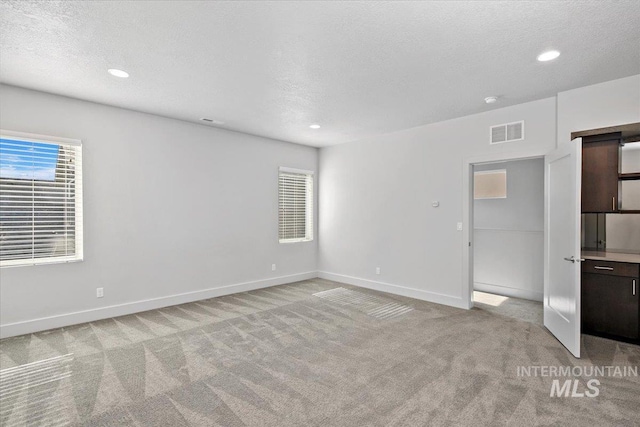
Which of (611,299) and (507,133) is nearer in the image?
(611,299)

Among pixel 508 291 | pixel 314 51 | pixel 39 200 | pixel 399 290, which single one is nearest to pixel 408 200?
pixel 399 290

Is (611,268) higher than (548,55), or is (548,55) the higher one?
(548,55)

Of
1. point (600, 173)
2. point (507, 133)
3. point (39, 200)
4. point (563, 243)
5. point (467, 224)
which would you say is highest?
point (507, 133)

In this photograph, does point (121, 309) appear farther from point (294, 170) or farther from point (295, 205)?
point (294, 170)

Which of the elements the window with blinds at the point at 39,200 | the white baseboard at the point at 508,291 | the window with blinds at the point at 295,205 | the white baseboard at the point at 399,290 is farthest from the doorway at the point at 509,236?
the window with blinds at the point at 39,200

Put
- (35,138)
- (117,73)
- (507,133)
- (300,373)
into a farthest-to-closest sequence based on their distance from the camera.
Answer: (507,133) < (35,138) < (117,73) < (300,373)

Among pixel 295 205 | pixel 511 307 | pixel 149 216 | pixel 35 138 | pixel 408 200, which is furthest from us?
pixel 295 205

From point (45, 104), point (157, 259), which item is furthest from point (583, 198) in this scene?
point (45, 104)

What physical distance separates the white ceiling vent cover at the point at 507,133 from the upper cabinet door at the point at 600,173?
72cm

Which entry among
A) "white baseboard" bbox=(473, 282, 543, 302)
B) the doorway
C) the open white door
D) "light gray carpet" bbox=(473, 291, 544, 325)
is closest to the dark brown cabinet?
the open white door

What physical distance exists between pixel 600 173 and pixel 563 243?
0.95 metres

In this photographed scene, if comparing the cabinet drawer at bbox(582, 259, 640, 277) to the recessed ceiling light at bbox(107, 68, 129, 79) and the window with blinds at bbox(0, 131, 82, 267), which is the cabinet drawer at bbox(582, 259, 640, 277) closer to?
the recessed ceiling light at bbox(107, 68, 129, 79)

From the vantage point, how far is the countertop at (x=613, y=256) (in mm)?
3254

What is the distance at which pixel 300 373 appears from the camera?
275 cm
